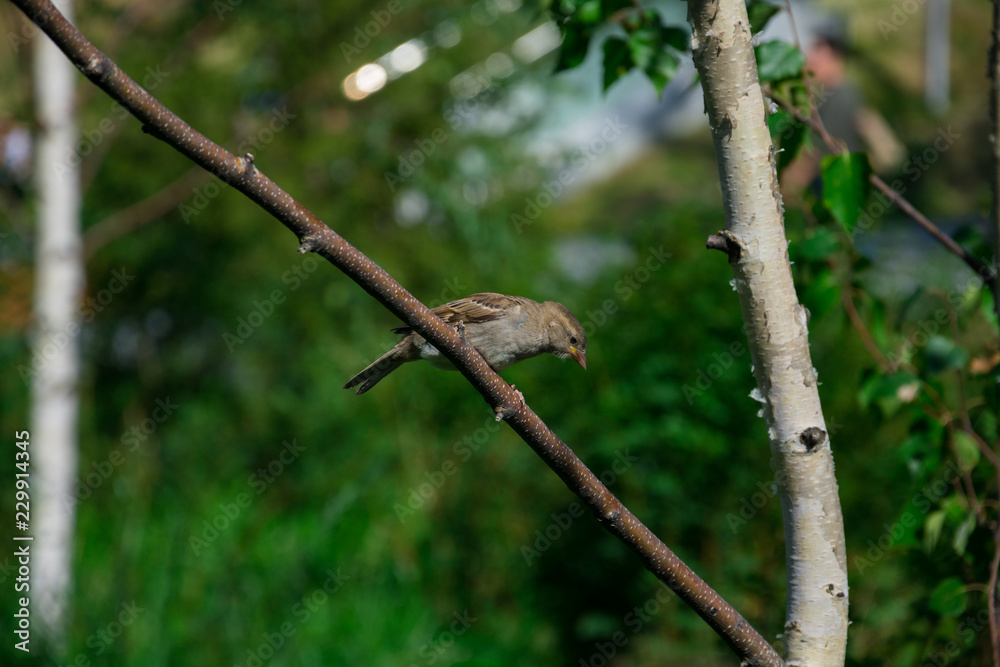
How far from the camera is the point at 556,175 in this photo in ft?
25.2

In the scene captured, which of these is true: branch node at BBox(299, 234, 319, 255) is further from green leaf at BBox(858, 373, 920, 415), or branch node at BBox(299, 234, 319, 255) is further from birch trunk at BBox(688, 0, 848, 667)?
green leaf at BBox(858, 373, 920, 415)

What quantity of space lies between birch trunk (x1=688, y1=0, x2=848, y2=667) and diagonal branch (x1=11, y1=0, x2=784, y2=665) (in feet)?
0.47

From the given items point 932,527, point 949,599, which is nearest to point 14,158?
point 932,527

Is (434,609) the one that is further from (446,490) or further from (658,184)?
(658,184)

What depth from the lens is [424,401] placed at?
613cm

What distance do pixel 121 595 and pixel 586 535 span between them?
2.42m

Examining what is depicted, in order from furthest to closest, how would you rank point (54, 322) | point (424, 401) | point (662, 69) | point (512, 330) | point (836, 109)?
point (836, 109) → point (424, 401) → point (54, 322) → point (512, 330) → point (662, 69)

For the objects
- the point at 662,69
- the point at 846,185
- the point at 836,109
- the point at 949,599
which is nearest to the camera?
the point at 846,185

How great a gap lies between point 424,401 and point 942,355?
3988 mm

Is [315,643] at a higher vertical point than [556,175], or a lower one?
lower

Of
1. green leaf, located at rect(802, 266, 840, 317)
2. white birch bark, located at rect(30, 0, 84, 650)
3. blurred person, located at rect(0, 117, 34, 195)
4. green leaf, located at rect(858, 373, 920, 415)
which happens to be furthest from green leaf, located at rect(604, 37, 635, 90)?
blurred person, located at rect(0, 117, 34, 195)

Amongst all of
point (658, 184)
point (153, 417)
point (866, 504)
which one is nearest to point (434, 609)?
point (866, 504)

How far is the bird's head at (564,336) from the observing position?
368 cm

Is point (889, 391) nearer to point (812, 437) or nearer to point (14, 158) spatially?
point (812, 437)
